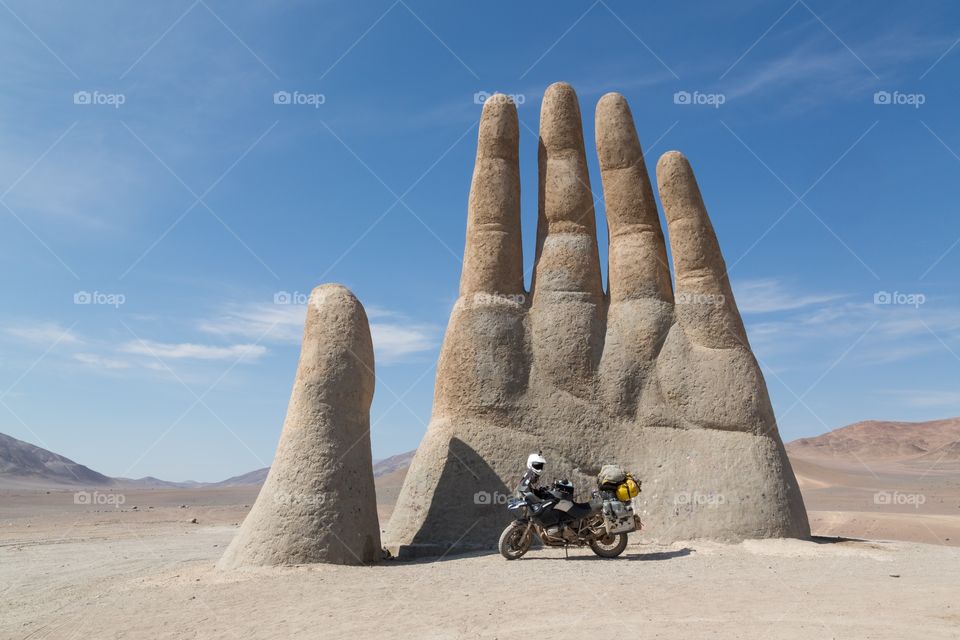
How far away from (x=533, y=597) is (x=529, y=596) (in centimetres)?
8

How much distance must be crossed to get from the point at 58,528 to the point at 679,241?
81.8ft

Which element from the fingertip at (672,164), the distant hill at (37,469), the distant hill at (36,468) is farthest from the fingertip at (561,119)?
the distant hill at (36,468)

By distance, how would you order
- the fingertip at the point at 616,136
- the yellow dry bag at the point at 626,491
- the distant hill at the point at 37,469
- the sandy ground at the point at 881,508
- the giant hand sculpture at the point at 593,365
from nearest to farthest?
the yellow dry bag at the point at 626,491 → the giant hand sculpture at the point at 593,365 → the fingertip at the point at 616,136 → the sandy ground at the point at 881,508 → the distant hill at the point at 37,469

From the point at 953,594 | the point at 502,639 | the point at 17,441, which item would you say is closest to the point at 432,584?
the point at 502,639

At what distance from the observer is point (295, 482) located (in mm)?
12000

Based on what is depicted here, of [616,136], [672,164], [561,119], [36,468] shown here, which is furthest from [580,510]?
[36,468]

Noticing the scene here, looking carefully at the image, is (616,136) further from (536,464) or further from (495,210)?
(536,464)

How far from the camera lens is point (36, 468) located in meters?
112

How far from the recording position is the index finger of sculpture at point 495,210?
52.2ft

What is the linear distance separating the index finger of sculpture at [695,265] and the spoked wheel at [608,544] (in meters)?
4.55

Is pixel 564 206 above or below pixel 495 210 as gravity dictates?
above

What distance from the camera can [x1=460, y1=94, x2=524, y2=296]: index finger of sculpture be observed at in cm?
1591

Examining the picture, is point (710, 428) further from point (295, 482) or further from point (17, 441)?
point (17, 441)

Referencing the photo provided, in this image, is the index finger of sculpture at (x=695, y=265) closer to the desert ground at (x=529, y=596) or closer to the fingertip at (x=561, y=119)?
the fingertip at (x=561, y=119)
